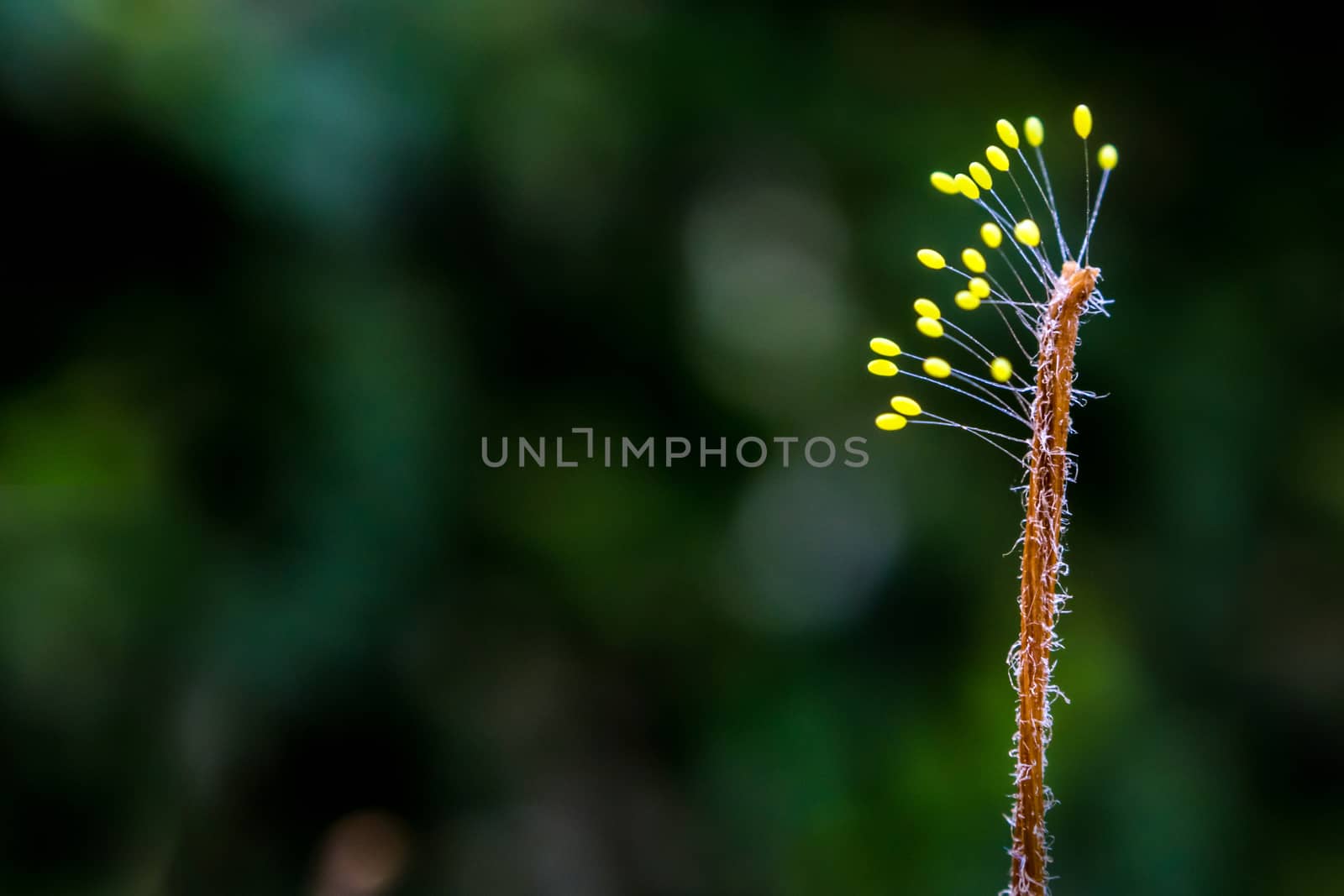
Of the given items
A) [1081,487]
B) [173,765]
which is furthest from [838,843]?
[173,765]

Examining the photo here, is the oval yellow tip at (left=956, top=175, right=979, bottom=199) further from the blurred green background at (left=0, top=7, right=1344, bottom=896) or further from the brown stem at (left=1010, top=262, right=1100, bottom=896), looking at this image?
the blurred green background at (left=0, top=7, right=1344, bottom=896)

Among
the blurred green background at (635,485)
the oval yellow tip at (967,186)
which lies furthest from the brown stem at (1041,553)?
the blurred green background at (635,485)

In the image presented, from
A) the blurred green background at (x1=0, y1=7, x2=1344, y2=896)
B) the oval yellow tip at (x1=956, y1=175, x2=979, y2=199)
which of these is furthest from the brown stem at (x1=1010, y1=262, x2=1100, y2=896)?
the blurred green background at (x1=0, y1=7, x2=1344, y2=896)

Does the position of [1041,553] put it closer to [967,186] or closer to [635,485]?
[967,186]

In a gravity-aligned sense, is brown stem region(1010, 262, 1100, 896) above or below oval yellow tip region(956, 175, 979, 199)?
below

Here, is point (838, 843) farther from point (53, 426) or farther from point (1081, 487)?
point (53, 426)
